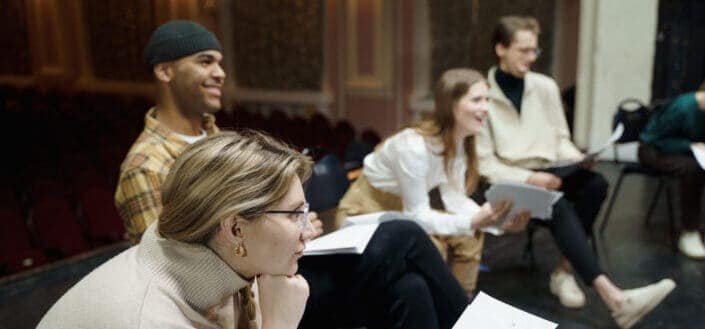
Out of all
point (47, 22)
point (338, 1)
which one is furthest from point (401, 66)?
point (47, 22)

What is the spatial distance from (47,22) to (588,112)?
10.4 meters

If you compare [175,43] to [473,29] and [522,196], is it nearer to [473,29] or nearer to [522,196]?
[522,196]

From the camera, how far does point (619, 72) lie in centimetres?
533

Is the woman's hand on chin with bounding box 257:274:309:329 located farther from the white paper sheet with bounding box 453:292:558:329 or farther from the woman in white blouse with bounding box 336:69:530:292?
the woman in white blouse with bounding box 336:69:530:292

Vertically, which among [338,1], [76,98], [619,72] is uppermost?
[338,1]

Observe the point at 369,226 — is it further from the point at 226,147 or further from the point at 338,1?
the point at 338,1

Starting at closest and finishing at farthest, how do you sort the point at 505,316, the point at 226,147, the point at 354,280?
the point at 226,147 < the point at 505,316 < the point at 354,280

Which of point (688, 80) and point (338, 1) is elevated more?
point (338, 1)

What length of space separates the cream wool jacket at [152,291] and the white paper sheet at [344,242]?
2.07 ft

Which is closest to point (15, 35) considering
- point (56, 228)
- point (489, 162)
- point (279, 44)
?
point (279, 44)

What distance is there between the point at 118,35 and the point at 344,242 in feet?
33.7

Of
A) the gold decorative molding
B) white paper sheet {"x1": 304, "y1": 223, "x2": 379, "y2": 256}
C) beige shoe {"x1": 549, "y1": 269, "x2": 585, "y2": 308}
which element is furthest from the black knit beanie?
the gold decorative molding

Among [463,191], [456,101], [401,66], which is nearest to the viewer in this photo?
[456,101]

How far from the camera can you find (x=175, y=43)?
1.86 meters
